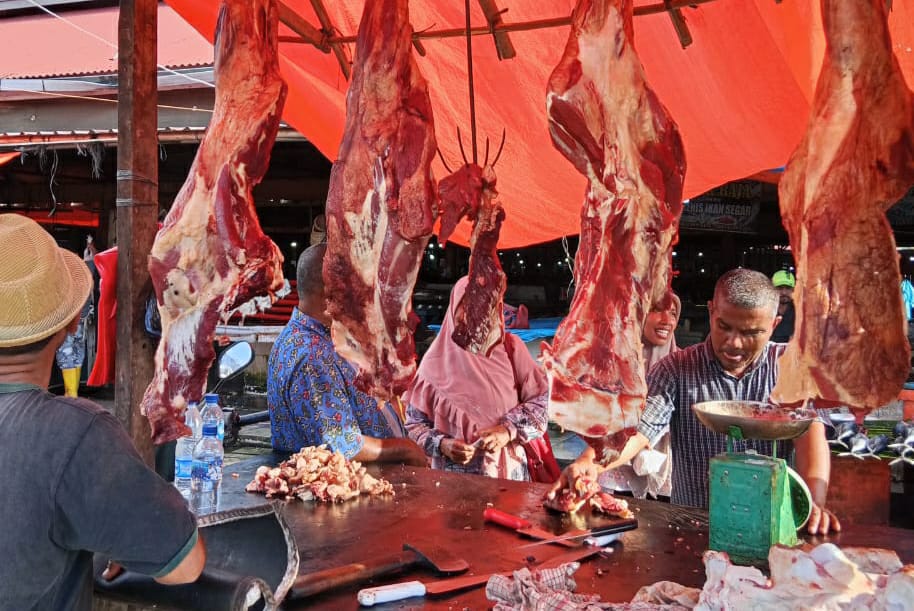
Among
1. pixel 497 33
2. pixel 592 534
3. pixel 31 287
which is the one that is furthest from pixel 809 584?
pixel 497 33

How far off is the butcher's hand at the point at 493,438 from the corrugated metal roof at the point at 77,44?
296 centimetres

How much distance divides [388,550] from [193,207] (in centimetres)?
139

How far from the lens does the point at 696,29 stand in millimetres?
3412

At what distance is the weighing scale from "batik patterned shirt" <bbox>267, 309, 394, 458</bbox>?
76.9 inches

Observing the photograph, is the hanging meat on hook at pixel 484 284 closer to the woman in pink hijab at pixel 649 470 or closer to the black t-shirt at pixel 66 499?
the black t-shirt at pixel 66 499

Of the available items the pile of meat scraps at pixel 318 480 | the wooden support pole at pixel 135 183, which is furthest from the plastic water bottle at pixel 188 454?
the wooden support pole at pixel 135 183

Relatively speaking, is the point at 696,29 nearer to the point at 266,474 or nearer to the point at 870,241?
the point at 870,241

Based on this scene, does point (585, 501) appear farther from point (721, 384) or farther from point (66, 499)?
point (66, 499)

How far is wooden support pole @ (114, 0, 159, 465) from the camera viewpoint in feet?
9.72

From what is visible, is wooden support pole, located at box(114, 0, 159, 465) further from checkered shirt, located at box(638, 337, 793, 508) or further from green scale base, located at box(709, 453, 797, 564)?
checkered shirt, located at box(638, 337, 793, 508)

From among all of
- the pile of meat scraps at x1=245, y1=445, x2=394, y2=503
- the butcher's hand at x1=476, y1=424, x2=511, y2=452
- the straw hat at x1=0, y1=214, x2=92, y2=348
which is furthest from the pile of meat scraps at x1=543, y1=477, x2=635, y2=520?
the straw hat at x1=0, y1=214, x2=92, y2=348

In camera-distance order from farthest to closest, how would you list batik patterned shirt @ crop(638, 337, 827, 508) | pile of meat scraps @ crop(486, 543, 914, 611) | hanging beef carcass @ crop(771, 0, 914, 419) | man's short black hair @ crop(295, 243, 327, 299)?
man's short black hair @ crop(295, 243, 327, 299) → batik patterned shirt @ crop(638, 337, 827, 508) → hanging beef carcass @ crop(771, 0, 914, 419) → pile of meat scraps @ crop(486, 543, 914, 611)

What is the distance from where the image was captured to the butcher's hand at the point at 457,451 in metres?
4.30

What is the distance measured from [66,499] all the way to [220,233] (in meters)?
1.04
